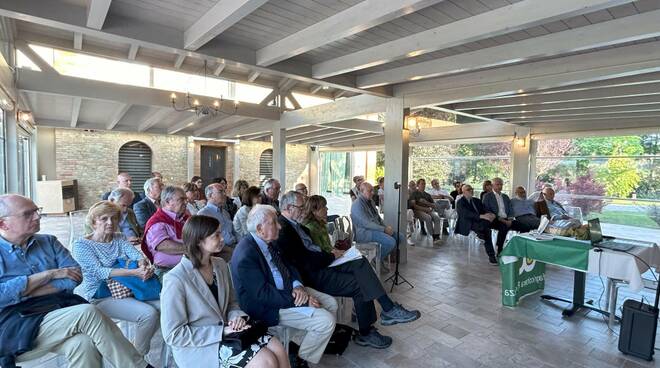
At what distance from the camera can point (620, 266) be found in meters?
2.98

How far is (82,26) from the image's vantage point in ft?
9.61

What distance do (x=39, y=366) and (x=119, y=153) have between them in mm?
10621

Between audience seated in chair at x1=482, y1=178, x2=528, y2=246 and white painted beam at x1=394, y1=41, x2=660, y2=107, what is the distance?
2.06 metres

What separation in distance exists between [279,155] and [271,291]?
5.63m

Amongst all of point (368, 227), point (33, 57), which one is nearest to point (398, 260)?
point (368, 227)

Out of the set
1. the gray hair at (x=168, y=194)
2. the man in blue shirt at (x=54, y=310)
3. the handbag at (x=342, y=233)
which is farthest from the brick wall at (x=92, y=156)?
the man in blue shirt at (x=54, y=310)

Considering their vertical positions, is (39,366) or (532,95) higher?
(532,95)

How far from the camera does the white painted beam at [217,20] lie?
2559 mm

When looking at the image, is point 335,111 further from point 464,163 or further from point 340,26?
point 464,163

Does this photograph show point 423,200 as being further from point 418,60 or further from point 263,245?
point 263,245

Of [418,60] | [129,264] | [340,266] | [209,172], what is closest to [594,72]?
[418,60]

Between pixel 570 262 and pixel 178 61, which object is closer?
pixel 570 262

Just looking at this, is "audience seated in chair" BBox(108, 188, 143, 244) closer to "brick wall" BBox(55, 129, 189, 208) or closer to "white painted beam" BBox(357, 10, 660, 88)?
"white painted beam" BBox(357, 10, 660, 88)

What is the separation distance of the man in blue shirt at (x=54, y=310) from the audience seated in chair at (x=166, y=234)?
2.62 feet
